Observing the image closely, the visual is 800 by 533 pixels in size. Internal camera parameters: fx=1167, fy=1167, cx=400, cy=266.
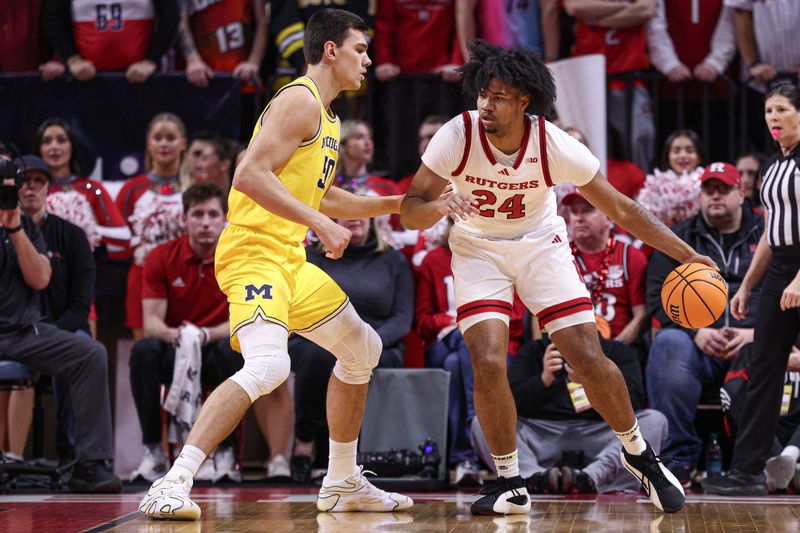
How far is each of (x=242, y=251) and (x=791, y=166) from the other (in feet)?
10.1

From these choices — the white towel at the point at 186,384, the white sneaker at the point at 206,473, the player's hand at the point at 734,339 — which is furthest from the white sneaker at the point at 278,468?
the player's hand at the point at 734,339

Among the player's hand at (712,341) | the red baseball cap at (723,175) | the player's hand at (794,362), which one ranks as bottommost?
the player's hand at (794,362)

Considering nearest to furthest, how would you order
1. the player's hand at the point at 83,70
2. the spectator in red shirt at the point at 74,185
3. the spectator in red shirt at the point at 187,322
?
the spectator in red shirt at the point at 187,322, the spectator in red shirt at the point at 74,185, the player's hand at the point at 83,70

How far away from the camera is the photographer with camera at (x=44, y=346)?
6775mm

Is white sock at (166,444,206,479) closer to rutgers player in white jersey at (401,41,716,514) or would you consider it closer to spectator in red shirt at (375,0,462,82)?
rutgers player in white jersey at (401,41,716,514)

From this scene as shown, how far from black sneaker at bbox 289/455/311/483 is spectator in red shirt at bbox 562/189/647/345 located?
2044mm

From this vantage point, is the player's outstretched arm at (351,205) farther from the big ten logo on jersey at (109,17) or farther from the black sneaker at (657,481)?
the big ten logo on jersey at (109,17)

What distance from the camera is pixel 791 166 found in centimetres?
627

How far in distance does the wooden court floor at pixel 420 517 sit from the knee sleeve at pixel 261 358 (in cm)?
57

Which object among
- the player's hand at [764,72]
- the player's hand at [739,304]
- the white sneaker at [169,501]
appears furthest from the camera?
the player's hand at [764,72]

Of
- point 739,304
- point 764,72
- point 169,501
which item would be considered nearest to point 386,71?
point 764,72

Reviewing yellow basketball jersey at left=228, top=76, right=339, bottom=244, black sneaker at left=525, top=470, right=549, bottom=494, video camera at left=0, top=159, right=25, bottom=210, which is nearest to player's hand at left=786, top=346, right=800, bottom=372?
black sneaker at left=525, top=470, right=549, bottom=494

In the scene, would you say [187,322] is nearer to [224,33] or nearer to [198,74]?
[198,74]

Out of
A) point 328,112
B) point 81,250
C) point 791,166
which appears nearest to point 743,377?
point 791,166
